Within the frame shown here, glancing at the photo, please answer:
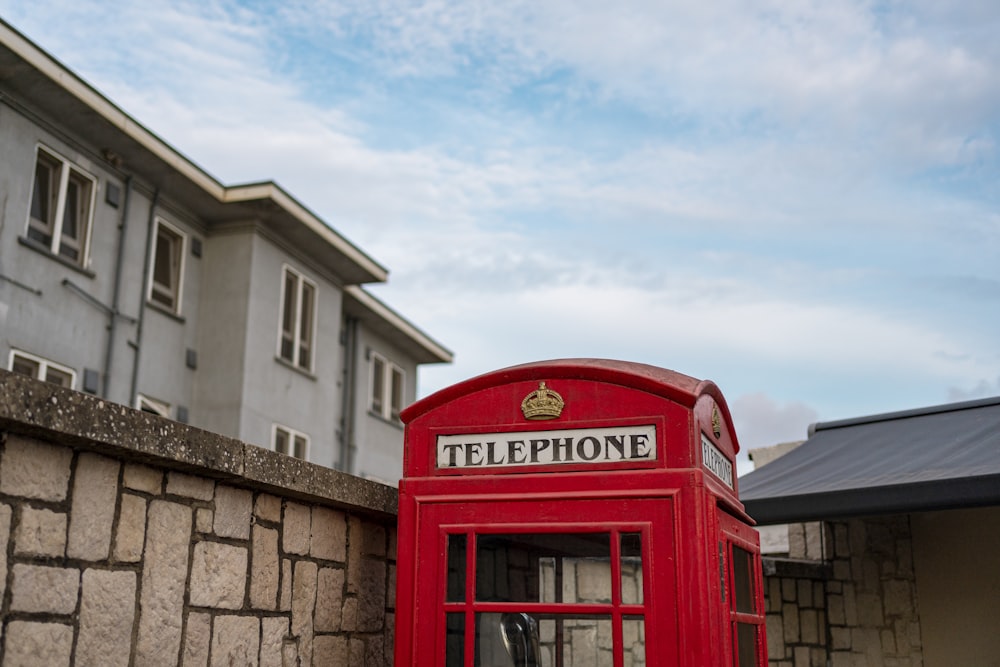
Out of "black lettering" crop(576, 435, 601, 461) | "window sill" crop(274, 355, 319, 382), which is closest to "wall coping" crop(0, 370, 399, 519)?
"black lettering" crop(576, 435, 601, 461)

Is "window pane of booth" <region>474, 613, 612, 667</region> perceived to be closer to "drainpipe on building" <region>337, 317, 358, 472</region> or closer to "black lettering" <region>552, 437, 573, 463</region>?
"black lettering" <region>552, 437, 573, 463</region>

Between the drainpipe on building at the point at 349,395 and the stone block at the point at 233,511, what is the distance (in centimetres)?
1605

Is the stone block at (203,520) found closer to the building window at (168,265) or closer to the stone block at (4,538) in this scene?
the stone block at (4,538)

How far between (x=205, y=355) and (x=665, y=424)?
13.3 m

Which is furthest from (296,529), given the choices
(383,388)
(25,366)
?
(383,388)

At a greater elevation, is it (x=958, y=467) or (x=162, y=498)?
(x=958, y=467)

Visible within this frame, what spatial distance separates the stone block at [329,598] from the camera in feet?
15.2

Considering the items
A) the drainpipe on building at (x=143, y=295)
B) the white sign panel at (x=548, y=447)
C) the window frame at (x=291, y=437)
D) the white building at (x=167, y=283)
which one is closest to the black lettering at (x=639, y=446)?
the white sign panel at (x=548, y=447)

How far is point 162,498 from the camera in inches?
146

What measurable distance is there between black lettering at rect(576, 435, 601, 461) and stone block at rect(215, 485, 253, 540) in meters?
1.35

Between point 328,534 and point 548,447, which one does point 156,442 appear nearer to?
point 328,534

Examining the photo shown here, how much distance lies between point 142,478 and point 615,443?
1.81 metres

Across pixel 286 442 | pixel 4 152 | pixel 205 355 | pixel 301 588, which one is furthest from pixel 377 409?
pixel 301 588

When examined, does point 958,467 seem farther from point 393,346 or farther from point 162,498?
point 393,346
